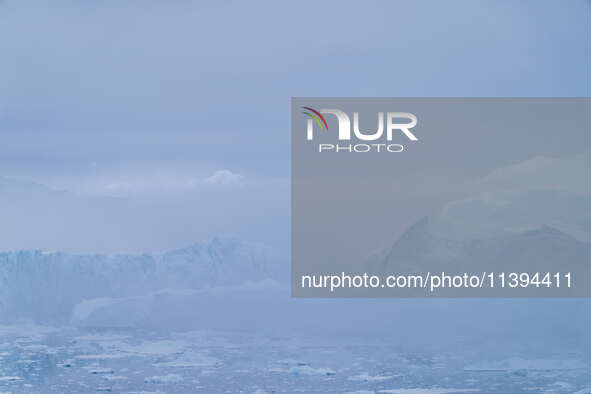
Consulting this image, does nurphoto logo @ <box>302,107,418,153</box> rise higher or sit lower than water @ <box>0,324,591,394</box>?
higher

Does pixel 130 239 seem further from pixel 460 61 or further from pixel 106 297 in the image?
pixel 460 61

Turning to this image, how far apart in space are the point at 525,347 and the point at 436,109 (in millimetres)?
1621

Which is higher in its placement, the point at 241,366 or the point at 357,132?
the point at 357,132

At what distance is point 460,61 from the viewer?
4.34 meters

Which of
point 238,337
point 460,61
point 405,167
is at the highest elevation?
point 460,61

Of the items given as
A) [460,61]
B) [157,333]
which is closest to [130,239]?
[157,333]

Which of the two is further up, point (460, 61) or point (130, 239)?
point (460, 61)
